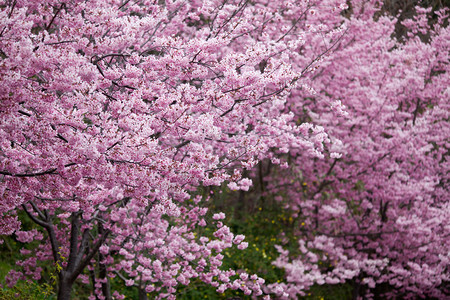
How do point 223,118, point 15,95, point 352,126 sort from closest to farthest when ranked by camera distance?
point 15,95 → point 223,118 → point 352,126

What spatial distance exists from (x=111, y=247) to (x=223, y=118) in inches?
94.1

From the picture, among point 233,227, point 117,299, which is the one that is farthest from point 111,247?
point 233,227

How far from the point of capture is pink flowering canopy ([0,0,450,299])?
3.32 m

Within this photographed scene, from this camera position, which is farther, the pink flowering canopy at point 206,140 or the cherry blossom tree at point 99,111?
the pink flowering canopy at point 206,140

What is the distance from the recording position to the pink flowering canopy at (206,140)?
3322mm

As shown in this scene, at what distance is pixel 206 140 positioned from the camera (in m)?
6.00

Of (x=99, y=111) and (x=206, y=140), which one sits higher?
(x=206, y=140)

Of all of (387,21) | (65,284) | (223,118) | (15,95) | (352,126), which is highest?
(387,21)

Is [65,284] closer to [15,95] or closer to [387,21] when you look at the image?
[15,95]

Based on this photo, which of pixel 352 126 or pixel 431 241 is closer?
pixel 431 241

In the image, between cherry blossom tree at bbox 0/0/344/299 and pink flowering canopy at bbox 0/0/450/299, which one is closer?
cherry blossom tree at bbox 0/0/344/299

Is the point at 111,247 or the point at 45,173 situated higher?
the point at 111,247

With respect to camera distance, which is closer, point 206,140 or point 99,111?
point 99,111

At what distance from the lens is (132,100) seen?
3.64m
